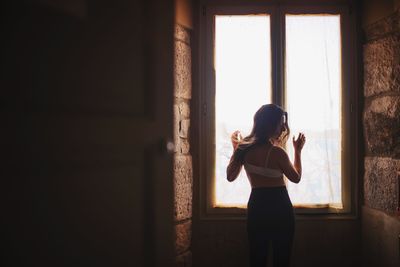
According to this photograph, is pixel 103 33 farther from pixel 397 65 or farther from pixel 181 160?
pixel 397 65

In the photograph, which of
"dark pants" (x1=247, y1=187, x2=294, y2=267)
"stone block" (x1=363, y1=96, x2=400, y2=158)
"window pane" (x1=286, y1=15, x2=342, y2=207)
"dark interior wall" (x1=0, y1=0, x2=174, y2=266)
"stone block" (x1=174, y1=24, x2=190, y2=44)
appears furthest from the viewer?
"window pane" (x1=286, y1=15, x2=342, y2=207)

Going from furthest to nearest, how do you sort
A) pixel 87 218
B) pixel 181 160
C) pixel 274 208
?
1. pixel 181 160
2. pixel 274 208
3. pixel 87 218

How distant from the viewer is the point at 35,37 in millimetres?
868

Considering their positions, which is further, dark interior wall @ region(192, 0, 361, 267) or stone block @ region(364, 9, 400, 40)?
dark interior wall @ region(192, 0, 361, 267)

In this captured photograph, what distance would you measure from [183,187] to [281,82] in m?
0.98

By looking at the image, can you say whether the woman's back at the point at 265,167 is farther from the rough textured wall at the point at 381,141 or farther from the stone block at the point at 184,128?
the rough textured wall at the point at 381,141

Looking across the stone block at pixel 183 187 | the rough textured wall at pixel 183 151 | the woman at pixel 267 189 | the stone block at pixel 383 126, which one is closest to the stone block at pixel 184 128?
the rough textured wall at pixel 183 151

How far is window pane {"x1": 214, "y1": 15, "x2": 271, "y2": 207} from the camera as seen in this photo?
3.11 m

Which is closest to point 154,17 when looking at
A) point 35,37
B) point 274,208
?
point 35,37

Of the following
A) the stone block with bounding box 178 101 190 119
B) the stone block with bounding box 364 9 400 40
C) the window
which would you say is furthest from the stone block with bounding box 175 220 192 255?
the stone block with bounding box 364 9 400 40

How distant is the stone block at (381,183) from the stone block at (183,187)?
1.16 metres

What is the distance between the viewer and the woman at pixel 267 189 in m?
2.46

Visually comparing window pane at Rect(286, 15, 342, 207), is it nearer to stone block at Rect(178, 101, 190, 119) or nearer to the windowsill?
the windowsill

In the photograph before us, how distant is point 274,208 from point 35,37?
1824 mm
